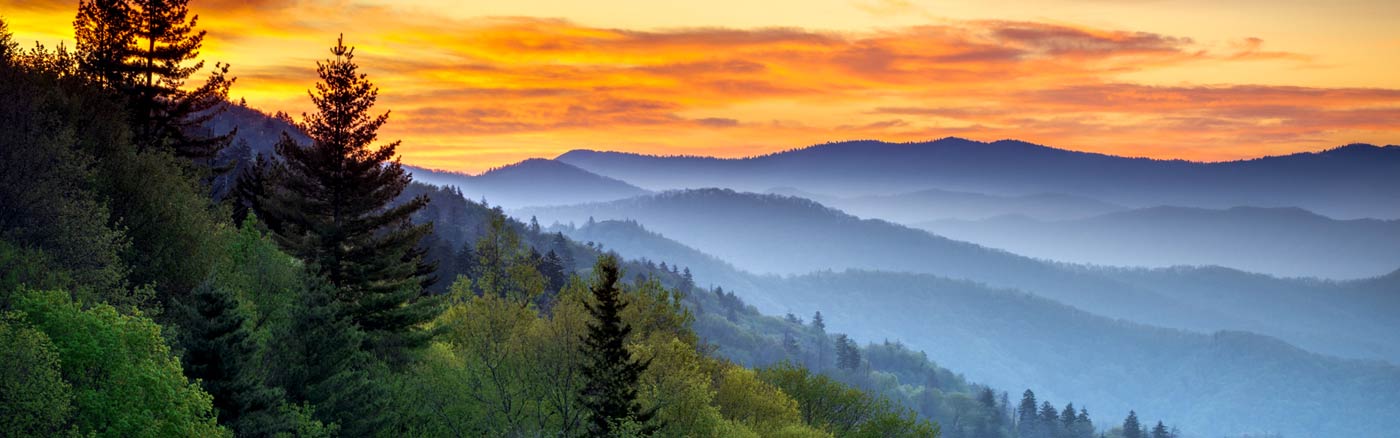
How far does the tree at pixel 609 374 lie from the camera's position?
127ft

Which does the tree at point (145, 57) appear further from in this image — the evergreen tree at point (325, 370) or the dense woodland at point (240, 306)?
the evergreen tree at point (325, 370)

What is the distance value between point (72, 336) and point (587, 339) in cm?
1993

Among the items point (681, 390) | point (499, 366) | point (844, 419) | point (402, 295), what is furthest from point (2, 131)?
point (844, 419)

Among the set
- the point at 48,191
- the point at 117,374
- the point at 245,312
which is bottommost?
the point at 117,374

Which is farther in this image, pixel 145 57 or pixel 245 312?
pixel 145 57

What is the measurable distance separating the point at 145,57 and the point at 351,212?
46.9 ft

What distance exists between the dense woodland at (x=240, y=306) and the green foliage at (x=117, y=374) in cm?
5

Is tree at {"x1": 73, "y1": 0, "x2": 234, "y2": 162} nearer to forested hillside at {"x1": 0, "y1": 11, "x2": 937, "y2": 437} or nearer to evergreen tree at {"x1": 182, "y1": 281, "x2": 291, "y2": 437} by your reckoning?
forested hillside at {"x1": 0, "y1": 11, "x2": 937, "y2": 437}

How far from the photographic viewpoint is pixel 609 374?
39219 mm

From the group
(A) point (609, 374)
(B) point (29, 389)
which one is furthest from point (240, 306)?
(A) point (609, 374)

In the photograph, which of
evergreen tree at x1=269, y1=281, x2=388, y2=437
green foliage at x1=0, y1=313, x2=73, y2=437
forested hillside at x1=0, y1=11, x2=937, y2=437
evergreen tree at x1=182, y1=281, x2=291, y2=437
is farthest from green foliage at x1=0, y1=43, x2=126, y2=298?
green foliage at x1=0, y1=313, x2=73, y2=437

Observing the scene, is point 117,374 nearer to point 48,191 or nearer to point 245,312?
point 245,312

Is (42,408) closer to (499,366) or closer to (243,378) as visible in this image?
(243,378)

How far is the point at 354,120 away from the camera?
136 feet
